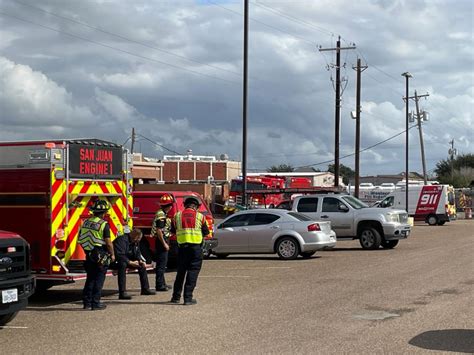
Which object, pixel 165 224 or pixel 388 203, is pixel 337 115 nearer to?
pixel 388 203

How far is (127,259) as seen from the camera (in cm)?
1243

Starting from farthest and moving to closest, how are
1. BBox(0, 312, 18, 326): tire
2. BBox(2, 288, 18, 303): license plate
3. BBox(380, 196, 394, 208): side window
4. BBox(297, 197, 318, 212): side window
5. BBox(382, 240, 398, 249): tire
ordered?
BBox(380, 196, 394, 208): side window
BBox(297, 197, 318, 212): side window
BBox(382, 240, 398, 249): tire
BBox(0, 312, 18, 326): tire
BBox(2, 288, 18, 303): license plate

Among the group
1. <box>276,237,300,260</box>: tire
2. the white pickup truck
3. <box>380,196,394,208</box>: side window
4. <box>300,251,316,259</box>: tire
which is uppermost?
<box>380,196,394,208</box>: side window

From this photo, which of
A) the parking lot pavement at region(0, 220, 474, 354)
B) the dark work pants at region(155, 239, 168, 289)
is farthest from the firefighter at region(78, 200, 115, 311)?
the dark work pants at region(155, 239, 168, 289)

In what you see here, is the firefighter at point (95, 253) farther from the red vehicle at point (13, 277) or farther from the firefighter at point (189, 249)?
the red vehicle at point (13, 277)

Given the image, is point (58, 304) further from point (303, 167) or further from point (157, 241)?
point (303, 167)

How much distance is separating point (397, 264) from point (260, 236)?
4.23 m

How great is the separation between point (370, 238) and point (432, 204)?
24.0m

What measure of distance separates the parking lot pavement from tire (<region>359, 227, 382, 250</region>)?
714 centimetres

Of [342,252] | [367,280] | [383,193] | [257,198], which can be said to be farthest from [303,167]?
[367,280]

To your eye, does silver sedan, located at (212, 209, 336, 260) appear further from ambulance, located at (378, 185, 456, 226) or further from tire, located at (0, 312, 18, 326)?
ambulance, located at (378, 185, 456, 226)

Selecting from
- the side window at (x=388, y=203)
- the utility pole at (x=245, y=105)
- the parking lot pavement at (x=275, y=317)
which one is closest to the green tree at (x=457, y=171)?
the side window at (x=388, y=203)

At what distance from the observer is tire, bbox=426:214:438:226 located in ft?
152

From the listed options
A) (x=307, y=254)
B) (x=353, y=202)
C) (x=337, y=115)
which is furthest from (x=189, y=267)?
(x=337, y=115)
